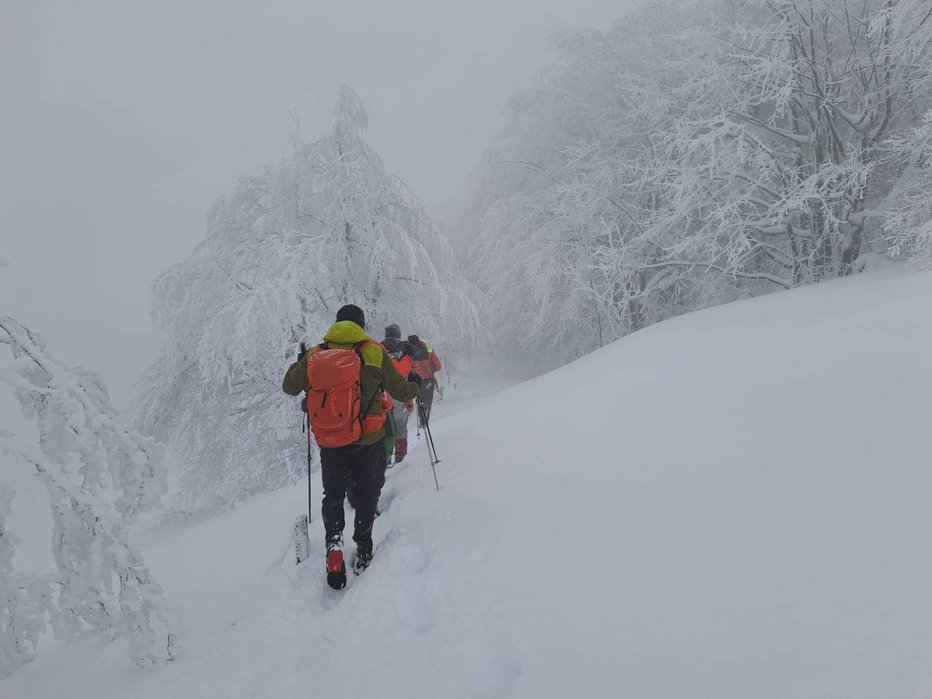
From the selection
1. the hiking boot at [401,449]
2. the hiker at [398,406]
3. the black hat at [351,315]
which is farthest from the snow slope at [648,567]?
the black hat at [351,315]

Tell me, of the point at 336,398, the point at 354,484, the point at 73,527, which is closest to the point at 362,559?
the point at 354,484

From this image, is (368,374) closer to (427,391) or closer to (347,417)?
(347,417)

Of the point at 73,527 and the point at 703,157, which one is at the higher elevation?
the point at 703,157

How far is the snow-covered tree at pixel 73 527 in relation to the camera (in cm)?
242

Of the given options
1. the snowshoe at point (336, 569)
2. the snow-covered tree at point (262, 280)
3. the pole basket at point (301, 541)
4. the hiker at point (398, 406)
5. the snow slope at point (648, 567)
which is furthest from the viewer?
the snow-covered tree at point (262, 280)

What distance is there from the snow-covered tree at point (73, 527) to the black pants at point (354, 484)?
3.52 feet

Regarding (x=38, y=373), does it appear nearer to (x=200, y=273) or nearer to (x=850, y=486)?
(x=850, y=486)

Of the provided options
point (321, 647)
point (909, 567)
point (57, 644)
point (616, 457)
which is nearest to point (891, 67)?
point (616, 457)

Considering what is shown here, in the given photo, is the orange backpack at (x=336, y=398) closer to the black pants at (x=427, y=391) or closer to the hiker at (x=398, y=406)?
the hiker at (x=398, y=406)

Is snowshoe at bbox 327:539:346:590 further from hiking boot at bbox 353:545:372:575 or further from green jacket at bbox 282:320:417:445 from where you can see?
green jacket at bbox 282:320:417:445

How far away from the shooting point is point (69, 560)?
2578 mm

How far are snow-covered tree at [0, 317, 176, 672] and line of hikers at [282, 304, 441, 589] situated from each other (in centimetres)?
103

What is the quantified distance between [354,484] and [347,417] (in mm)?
574

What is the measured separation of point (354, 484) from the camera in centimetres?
350
